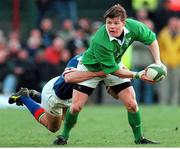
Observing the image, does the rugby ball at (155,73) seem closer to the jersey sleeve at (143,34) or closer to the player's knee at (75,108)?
the jersey sleeve at (143,34)

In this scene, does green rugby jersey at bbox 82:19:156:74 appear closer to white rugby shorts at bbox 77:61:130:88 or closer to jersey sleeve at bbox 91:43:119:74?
jersey sleeve at bbox 91:43:119:74

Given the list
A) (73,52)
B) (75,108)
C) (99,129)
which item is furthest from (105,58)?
(73,52)

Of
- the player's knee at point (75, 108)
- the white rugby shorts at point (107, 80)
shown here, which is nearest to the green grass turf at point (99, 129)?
the player's knee at point (75, 108)

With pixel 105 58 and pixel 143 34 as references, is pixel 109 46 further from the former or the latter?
pixel 143 34

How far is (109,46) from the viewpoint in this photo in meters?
9.84

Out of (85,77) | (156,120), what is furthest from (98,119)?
(85,77)

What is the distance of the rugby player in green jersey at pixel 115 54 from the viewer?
388 inches

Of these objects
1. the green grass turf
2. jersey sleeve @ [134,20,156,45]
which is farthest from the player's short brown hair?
the green grass turf

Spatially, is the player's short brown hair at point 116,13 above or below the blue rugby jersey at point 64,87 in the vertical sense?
above

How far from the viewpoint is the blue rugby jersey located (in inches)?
423

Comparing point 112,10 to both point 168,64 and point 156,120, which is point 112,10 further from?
point 168,64

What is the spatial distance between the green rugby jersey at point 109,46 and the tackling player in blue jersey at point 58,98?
0.55 feet

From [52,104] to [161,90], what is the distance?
30.7ft

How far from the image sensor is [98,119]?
1581cm
